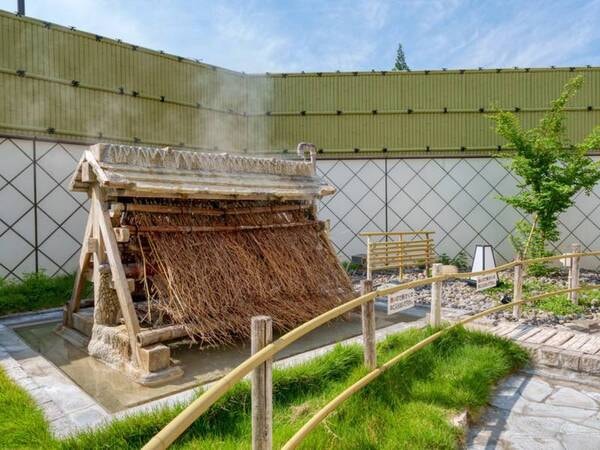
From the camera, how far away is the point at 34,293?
16.6 ft

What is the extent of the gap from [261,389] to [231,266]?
216 cm

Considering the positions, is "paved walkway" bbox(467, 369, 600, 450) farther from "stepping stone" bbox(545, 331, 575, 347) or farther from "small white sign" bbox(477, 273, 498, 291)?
"small white sign" bbox(477, 273, 498, 291)

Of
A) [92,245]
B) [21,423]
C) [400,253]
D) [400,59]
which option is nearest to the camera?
[21,423]

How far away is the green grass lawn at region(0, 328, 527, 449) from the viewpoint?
6.43 ft

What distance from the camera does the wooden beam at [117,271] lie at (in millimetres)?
2965

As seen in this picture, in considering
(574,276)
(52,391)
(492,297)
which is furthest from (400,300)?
(492,297)

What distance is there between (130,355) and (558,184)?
6.44 m

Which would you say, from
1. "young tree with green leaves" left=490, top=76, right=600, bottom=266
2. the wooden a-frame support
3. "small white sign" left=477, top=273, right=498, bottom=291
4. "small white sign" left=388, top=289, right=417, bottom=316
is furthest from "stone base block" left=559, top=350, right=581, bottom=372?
"young tree with green leaves" left=490, top=76, right=600, bottom=266

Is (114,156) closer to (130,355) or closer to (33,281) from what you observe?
(130,355)

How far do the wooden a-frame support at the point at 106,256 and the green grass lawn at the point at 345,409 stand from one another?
2.44 feet

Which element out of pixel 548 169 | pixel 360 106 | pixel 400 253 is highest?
pixel 360 106

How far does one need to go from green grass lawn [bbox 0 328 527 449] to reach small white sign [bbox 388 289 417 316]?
1.06 ft

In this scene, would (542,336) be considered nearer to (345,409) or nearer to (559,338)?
(559,338)

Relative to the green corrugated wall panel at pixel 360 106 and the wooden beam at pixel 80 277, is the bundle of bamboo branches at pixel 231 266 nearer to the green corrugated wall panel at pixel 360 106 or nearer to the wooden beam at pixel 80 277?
the wooden beam at pixel 80 277
